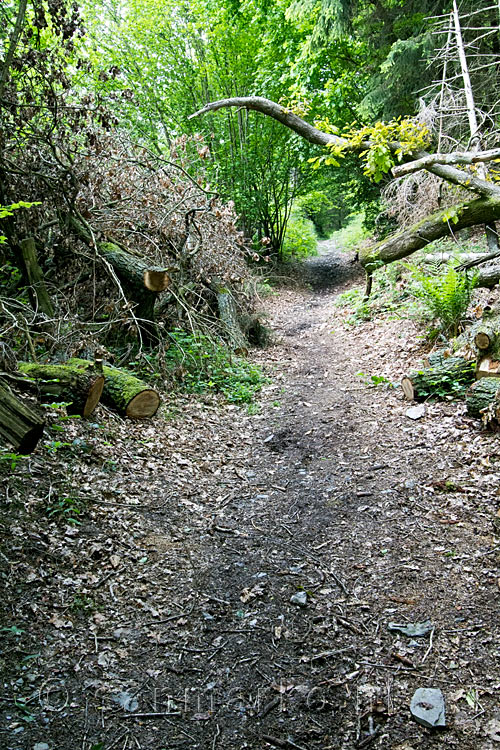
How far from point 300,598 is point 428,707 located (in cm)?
95

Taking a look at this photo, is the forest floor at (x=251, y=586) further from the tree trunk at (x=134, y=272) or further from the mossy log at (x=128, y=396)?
the tree trunk at (x=134, y=272)

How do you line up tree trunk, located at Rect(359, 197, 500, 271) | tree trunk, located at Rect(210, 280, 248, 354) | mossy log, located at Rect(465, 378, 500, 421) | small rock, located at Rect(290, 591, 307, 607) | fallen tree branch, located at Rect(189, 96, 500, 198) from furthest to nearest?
tree trunk, located at Rect(210, 280, 248, 354) → tree trunk, located at Rect(359, 197, 500, 271) → fallen tree branch, located at Rect(189, 96, 500, 198) → mossy log, located at Rect(465, 378, 500, 421) → small rock, located at Rect(290, 591, 307, 607)

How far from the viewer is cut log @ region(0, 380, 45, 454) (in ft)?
9.92

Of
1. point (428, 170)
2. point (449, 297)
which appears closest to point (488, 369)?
point (449, 297)

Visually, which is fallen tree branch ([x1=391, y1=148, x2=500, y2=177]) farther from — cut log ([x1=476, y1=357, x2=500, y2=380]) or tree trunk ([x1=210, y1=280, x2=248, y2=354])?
tree trunk ([x1=210, y1=280, x2=248, y2=354])

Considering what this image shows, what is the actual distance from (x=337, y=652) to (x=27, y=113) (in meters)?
5.90

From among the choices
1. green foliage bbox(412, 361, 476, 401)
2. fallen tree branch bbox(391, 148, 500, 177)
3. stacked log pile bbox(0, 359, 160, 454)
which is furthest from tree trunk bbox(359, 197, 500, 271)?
stacked log pile bbox(0, 359, 160, 454)

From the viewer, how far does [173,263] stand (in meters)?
7.31

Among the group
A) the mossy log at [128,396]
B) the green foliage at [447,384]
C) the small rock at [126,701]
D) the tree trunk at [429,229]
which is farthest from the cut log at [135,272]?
the small rock at [126,701]

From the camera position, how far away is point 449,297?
6215 millimetres

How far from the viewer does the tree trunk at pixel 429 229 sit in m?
7.26

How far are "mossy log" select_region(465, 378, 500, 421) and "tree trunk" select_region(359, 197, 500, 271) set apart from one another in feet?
10.1

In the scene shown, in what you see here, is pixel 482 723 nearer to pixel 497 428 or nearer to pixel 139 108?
pixel 497 428

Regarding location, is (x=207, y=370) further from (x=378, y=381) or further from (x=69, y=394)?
(x=69, y=394)
